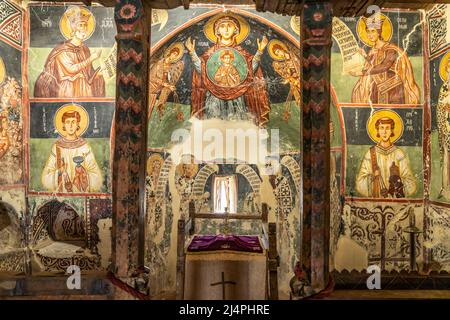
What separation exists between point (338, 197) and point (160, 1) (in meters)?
4.76

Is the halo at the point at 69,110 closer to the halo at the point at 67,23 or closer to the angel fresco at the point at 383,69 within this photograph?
the halo at the point at 67,23

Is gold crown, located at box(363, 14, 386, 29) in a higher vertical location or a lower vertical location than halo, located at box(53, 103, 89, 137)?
higher

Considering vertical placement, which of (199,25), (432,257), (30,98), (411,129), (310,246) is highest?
(199,25)

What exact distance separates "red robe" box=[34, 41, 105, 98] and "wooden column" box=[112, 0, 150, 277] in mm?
3329

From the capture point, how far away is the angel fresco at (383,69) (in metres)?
7.37

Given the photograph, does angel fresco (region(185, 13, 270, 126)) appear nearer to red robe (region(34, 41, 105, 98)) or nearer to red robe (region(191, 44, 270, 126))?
red robe (region(191, 44, 270, 126))

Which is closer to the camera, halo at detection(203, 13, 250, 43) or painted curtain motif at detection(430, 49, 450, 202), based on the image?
painted curtain motif at detection(430, 49, 450, 202)

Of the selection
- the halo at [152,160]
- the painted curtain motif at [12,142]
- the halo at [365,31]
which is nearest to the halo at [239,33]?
the halo at [365,31]

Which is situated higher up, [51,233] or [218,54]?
[218,54]

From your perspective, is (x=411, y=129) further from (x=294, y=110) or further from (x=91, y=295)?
(x=91, y=295)

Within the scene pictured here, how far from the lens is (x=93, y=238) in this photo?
24.9 ft

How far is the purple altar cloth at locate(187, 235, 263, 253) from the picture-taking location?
549cm

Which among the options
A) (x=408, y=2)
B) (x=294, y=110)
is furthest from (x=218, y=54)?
(x=408, y=2)

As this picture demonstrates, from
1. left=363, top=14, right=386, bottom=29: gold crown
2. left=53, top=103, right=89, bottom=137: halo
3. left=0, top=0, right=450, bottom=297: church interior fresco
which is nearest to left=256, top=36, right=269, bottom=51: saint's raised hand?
left=0, top=0, right=450, bottom=297: church interior fresco
